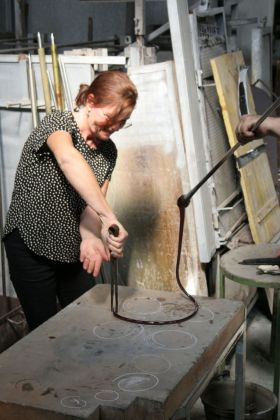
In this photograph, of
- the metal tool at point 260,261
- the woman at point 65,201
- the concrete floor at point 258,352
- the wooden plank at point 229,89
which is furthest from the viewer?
the wooden plank at point 229,89

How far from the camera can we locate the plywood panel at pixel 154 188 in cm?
431

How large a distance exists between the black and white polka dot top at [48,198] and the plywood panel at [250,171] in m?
1.61

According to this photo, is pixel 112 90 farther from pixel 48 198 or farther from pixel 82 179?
pixel 48 198

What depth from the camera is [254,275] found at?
144 inches

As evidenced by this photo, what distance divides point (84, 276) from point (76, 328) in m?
0.74

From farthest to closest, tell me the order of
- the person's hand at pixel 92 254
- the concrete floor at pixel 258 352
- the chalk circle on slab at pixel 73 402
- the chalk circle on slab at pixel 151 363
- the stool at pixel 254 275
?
the concrete floor at pixel 258 352 → the stool at pixel 254 275 → the person's hand at pixel 92 254 → the chalk circle on slab at pixel 151 363 → the chalk circle on slab at pixel 73 402

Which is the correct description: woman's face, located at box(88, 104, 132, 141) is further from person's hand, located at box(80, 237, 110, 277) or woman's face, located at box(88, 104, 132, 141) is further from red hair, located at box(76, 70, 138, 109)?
person's hand, located at box(80, 237, 110, 277)

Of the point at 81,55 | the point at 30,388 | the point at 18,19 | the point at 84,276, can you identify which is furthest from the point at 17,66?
the point at 18,19

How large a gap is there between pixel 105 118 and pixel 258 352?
7.95ft

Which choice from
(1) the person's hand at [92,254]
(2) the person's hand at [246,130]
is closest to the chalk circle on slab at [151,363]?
(1) the person's hand at [92,254]

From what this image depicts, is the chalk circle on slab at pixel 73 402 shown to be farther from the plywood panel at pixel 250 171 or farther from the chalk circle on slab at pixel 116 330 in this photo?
the plywood panel at pixel 250 171

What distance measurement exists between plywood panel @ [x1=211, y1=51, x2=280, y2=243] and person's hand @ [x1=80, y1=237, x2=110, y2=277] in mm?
1828

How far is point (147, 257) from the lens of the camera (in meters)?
4.68

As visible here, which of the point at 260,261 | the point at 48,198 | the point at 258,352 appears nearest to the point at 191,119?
the point at 260,261
